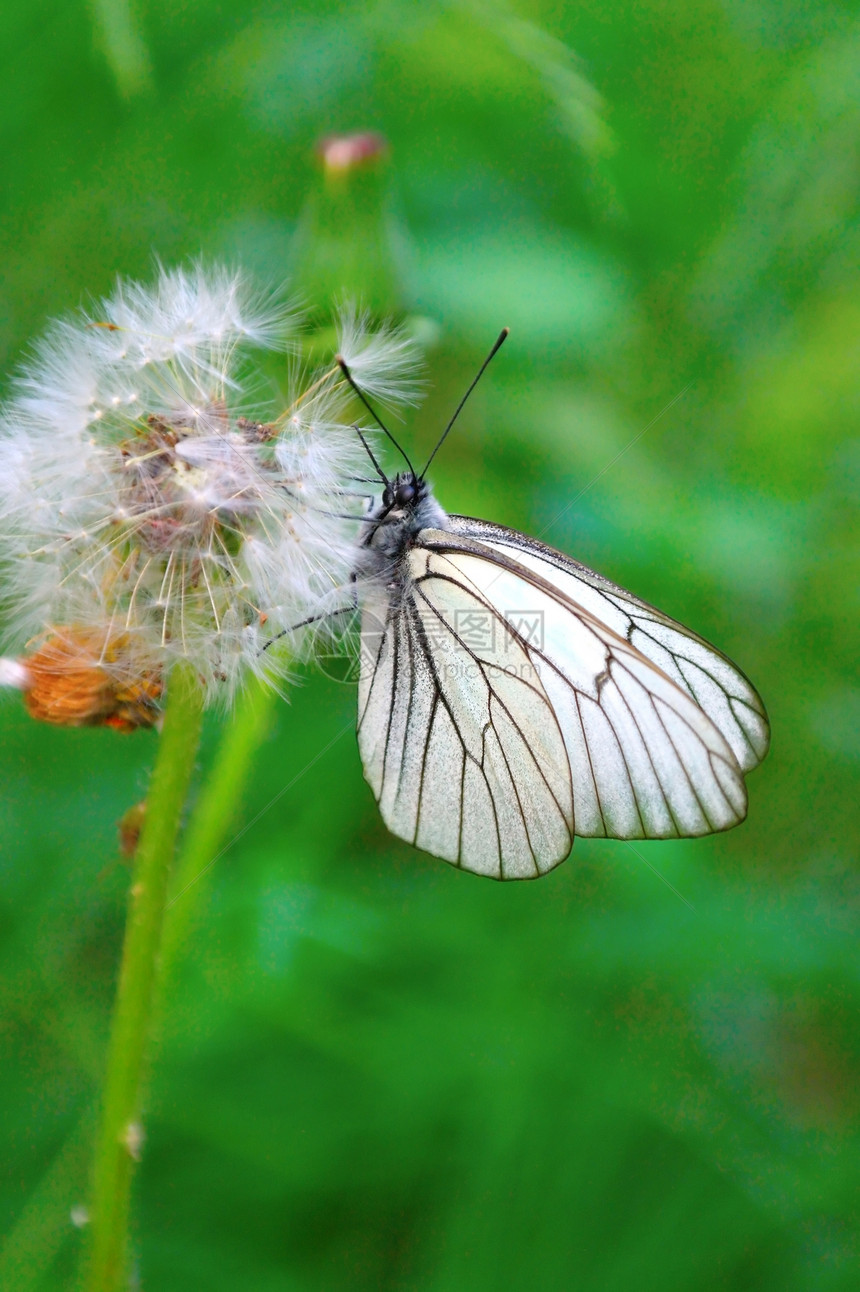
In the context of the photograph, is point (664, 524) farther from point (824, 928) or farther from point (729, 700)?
point (824, 928)

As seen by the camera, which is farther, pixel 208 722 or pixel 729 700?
pixel 208 722

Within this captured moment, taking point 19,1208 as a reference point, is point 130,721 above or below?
above

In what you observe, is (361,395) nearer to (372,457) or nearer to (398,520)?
(372,457)

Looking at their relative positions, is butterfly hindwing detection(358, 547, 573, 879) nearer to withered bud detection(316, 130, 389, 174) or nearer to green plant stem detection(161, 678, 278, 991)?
green plant stem detection(161, 678, 278, 991)

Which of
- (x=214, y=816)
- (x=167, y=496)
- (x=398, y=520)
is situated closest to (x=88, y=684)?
(x=167, y=496)

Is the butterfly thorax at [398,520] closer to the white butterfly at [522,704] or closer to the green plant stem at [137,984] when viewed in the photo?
the white butterfly at [522,704]

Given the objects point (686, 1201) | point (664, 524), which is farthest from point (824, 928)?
point (664, 524)

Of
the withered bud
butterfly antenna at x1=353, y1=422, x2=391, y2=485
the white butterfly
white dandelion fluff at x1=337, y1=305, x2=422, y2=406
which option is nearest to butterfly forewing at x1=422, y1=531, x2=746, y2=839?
the white butterfly
